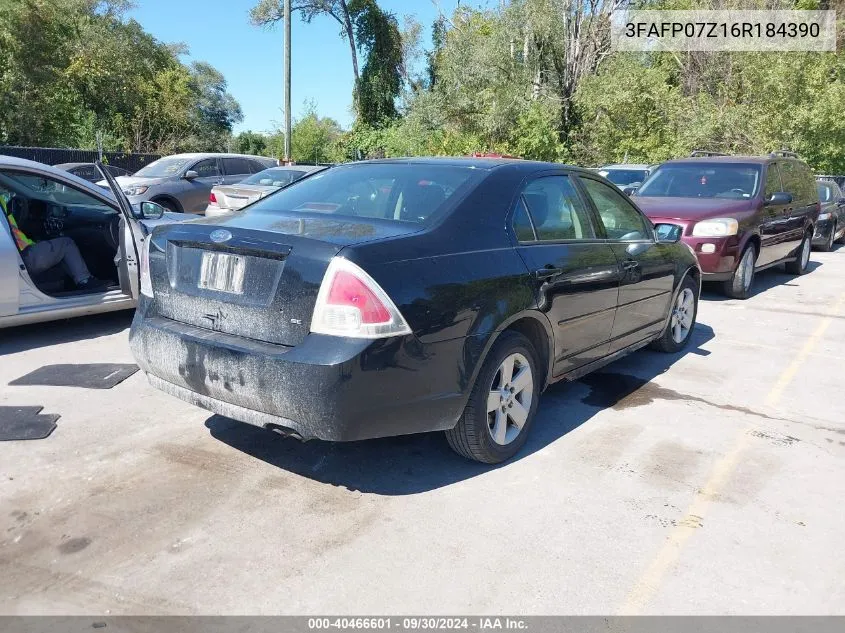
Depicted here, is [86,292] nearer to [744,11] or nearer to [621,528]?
[621,528]

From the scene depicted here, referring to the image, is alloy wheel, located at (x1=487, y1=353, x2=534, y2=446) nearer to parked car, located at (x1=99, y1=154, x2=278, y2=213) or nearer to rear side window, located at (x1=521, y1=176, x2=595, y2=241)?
rear side window, located at (x1=521, y1=176, x2=595, y2=241)

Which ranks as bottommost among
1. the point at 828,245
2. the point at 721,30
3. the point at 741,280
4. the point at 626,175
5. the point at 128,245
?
the point at 828,245

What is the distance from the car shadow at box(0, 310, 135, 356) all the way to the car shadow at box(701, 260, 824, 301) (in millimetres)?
7181

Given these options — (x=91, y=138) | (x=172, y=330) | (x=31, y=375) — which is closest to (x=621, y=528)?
(x=172, y=330)

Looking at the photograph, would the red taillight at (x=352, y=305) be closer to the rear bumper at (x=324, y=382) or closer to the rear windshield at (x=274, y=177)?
the rear bumper at (x=324, y=382)

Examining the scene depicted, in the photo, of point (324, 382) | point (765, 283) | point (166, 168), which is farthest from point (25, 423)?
point (166, 168)

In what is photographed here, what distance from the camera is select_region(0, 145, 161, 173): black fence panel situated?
20892 mm

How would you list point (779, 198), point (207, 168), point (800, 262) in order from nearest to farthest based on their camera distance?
1. point (779, 198)
2. point (800, 262)
3. point (207, 168)

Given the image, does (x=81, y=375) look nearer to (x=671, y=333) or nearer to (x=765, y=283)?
(x=671, y=333)

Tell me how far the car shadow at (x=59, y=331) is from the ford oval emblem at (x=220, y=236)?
3366mm

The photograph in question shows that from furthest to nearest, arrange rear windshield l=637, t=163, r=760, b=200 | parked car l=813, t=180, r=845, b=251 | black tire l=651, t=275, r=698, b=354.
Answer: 1. parked car l=813, t=180, r=845, b=251
2. rear windshield l=637, t=163, r=760, b=200
3. black tire l=651, t=275, r=698, b=354

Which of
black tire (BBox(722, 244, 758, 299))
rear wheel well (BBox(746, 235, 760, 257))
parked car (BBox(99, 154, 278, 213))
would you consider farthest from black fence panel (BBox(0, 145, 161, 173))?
rear wheel well (BBox(746, 235, 760, 257))

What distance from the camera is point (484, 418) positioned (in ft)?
12.2

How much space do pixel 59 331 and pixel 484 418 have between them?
4.78m
